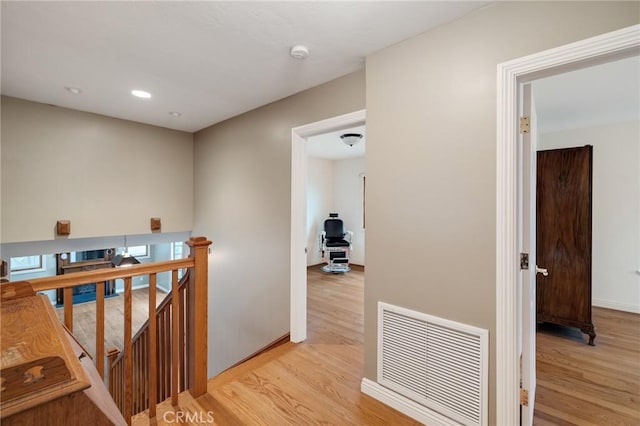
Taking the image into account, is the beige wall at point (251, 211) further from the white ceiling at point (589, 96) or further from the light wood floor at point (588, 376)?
the light wood floor at point (588, 376)

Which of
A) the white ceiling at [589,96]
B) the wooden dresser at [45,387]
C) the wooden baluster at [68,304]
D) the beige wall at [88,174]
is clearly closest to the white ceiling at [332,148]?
the white ceiling at [589,96]

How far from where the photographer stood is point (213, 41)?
1.85 metres

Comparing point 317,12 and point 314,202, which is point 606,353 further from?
point 314,202

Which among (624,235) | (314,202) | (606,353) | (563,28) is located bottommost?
(606,353)

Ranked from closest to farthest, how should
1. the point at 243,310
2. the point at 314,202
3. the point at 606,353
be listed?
1. the point at 606,353
2. the point at 243,310
3. the point at 314,202

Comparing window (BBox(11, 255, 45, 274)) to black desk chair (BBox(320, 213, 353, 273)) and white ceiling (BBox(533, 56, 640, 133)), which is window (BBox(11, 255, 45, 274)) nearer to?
black desk chair (BBox(320, 213, 353, 273))

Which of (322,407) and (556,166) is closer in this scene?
(322,407)

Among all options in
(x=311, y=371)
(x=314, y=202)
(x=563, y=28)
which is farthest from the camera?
(x=314, y=202)

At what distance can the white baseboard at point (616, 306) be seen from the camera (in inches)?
141

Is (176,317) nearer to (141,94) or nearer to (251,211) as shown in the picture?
(251,211)

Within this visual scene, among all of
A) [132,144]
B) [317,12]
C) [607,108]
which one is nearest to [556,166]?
[607,108]

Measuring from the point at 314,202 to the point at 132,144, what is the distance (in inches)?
146

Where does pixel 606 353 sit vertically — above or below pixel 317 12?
below

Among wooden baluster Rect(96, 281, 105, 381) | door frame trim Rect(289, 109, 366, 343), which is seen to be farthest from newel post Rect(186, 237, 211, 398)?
door frame trim Rect(289, 109, 366, 343)
